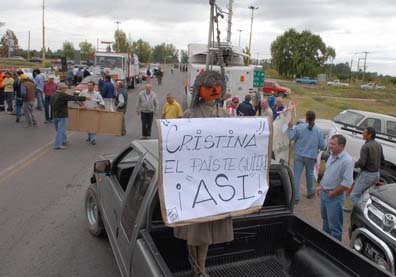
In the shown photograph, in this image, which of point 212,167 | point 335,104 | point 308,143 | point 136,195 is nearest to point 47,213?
point 136,195

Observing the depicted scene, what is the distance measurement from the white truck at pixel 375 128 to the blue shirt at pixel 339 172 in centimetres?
384

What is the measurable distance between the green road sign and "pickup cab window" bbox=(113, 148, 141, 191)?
12258 millimetres

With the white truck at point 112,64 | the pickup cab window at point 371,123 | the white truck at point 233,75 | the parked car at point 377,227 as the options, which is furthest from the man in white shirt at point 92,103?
the white truck at point 112,64

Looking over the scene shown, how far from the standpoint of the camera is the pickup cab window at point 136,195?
11.7 ft

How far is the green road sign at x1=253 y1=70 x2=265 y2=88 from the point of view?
53.4 ft

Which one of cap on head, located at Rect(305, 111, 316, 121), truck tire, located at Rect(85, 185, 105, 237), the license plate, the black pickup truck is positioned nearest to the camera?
the black pickup truck

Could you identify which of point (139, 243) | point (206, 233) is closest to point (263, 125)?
point (206, 233)

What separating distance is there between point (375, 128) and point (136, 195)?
840 cm

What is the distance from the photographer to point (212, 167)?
9.80 feet

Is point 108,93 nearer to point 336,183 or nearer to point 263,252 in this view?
point 336,183

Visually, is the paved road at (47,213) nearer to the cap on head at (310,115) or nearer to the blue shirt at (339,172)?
the blue shirt at (339,172)

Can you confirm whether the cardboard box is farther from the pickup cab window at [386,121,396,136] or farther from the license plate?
the license plate

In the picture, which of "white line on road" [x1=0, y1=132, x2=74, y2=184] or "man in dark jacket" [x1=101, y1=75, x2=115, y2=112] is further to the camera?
"man in dark jacket" [x1=101, y1=75, x2=115, y2=112]

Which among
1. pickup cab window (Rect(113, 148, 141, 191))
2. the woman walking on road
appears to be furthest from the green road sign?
pickup cab window (Rect(113, 148, 141, 191))
